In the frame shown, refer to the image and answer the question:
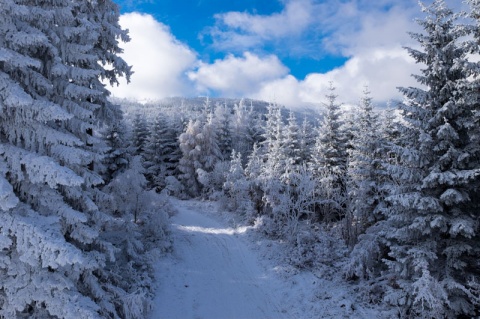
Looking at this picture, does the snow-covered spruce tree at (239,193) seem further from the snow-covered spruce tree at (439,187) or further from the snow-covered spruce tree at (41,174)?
the snow-covered spruce tree at (41,174)

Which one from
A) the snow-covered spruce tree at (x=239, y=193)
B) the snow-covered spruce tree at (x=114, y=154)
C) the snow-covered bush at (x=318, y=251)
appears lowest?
the snow-covered bush at (x=318, y=251)

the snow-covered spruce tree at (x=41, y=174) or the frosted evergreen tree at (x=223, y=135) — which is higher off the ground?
the frosted evergreen tree at (x=223, y=135)

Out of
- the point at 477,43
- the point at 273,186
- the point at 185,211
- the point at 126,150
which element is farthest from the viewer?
the point at 185,211

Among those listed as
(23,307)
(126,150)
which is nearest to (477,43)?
(23,307)

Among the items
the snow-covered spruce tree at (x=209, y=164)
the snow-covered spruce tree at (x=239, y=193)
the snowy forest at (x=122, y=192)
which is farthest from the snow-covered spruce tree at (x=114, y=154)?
the snow-covered spruce tree at (x=209, y=164)

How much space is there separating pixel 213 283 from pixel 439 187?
35.1 feet

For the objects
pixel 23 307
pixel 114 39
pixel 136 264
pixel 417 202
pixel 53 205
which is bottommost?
pixel 136 264

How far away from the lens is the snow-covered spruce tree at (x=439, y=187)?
9625 millimetres

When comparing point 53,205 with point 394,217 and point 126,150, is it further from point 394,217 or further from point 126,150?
point 126,150

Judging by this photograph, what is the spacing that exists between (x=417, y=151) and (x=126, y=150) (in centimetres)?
2055

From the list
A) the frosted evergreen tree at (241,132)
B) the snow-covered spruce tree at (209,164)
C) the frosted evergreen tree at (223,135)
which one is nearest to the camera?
the snow-covered spruce tree at (209,164)

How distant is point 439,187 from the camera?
10.6 metres

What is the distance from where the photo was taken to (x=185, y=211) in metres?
30.7

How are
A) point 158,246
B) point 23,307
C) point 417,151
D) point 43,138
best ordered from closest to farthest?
point 23,307, point 43,138, point 417,151, point 158,246
